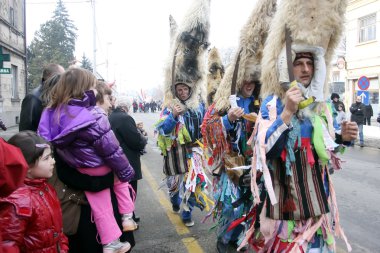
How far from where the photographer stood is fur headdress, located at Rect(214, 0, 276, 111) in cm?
339

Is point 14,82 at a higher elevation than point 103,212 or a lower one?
higher

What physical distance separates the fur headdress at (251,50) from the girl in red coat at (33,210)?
1.92 meters

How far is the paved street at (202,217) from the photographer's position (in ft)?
13.1

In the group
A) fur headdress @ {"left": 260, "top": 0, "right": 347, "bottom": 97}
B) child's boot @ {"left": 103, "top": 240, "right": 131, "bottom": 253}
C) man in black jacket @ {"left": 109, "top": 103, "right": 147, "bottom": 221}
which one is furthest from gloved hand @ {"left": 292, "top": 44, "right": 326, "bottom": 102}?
man in black jacket @ {"left": 109, "top": 103, "right": 147, "bottom": 221}

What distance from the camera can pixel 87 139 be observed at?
2.45m

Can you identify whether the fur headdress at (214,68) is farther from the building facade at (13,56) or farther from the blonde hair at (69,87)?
the building facade at (13,56)

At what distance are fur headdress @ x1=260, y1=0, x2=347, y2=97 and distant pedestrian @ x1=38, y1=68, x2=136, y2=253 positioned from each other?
1242 mm

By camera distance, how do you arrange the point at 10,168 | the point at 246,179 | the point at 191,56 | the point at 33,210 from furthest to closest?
the point at 191,56 → the point at 246,179 → the point at 33,210 → the point at 10,168

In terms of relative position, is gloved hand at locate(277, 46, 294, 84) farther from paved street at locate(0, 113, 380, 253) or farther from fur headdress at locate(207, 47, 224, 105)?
fur headdress at locate(207, 47, 224, 105)

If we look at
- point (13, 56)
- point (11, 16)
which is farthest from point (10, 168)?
point (11, 16)

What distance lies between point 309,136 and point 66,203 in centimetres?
180

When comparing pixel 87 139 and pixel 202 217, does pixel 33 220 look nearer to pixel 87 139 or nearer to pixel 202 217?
pixel 87 139

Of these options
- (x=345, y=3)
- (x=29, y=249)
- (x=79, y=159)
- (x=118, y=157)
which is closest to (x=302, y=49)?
(x=345, y=3)

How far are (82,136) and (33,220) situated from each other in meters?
0.61
